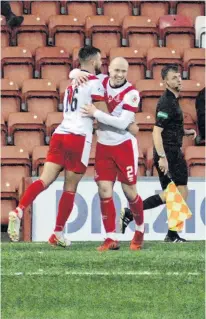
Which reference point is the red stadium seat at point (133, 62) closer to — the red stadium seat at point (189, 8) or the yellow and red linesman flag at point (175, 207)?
the red stadium seat at point (189, 8)

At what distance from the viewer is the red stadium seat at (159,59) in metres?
14.2

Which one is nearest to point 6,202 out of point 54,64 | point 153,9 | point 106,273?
point 54,64

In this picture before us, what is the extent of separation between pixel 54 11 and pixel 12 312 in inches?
357

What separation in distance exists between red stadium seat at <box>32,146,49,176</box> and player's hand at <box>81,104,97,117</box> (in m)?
3.41

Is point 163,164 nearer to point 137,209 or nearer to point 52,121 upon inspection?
point 137,209

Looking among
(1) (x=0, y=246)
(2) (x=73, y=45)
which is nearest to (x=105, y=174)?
(1) (x=0, y=246)

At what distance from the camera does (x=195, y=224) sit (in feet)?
37.7

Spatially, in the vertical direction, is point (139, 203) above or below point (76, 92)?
below

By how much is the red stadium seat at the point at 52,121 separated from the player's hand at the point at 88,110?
3.96 metres

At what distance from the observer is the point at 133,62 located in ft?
46.4

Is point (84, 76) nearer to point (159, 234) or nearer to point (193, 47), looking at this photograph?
point (159, 234)

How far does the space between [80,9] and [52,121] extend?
101 inches

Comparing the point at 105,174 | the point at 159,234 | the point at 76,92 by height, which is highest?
the point at 76,92

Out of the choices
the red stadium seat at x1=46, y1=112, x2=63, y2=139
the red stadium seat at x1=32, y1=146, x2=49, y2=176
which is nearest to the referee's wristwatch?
the red stadium seat at x1=32, y1=146, x2=49, y2=176
